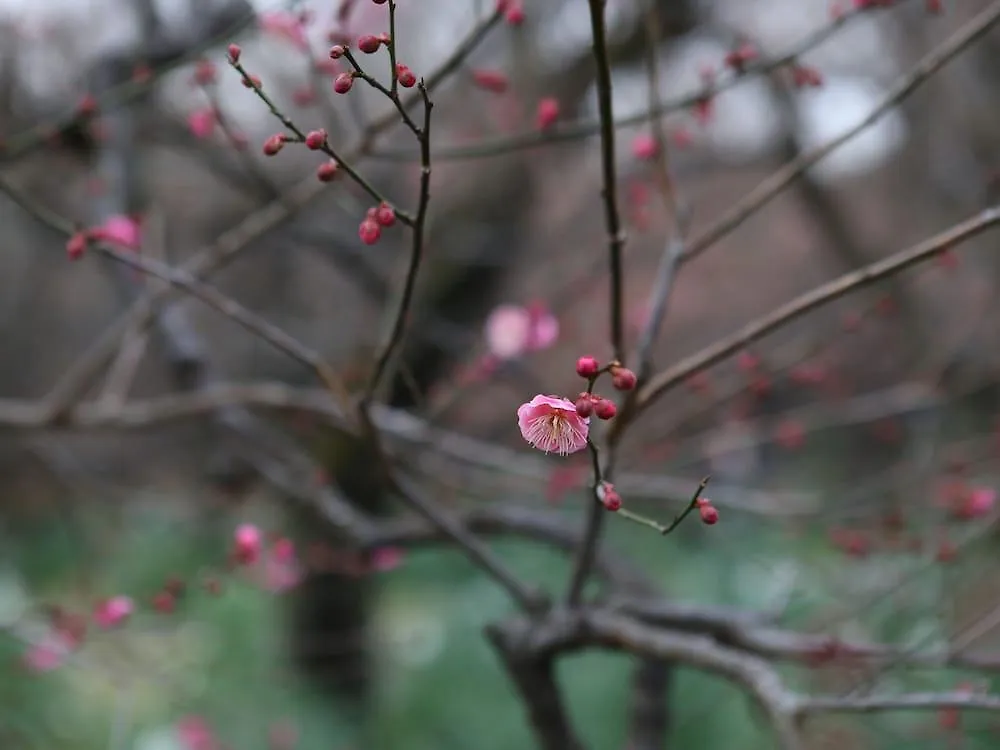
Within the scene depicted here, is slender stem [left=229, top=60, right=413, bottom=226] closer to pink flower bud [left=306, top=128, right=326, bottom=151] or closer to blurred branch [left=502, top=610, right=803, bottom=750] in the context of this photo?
pink flower bud [left=306, top=128, right=326, bottom=151]

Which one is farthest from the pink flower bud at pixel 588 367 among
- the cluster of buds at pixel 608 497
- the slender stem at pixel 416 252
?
the slender stem at pixel 416 252

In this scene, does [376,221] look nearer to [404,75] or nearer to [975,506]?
[404,75]

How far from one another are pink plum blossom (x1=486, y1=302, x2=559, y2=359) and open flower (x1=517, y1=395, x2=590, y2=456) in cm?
103

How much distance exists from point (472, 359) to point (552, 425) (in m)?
1.51

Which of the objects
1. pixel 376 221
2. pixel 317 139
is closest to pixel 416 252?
pixel 376 221

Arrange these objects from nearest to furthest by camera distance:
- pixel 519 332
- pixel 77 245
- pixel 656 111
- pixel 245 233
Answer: pixel 77 245, pixel 656 111, pixel 245 233, pixel 519 332

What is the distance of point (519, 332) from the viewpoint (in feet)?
5.79

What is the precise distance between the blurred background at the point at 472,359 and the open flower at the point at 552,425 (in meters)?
0.49

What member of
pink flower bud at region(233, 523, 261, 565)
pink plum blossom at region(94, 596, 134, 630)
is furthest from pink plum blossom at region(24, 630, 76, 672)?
pink flower bud at region(233, 523, 261, 565)

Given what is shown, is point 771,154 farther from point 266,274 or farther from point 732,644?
point 732,644

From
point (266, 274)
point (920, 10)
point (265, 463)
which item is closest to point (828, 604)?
point (265, 463)

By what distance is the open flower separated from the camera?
0.64 m

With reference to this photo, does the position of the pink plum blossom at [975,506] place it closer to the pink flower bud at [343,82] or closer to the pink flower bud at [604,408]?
the pink flower bud at [604,408]

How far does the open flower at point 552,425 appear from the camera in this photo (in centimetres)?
64
